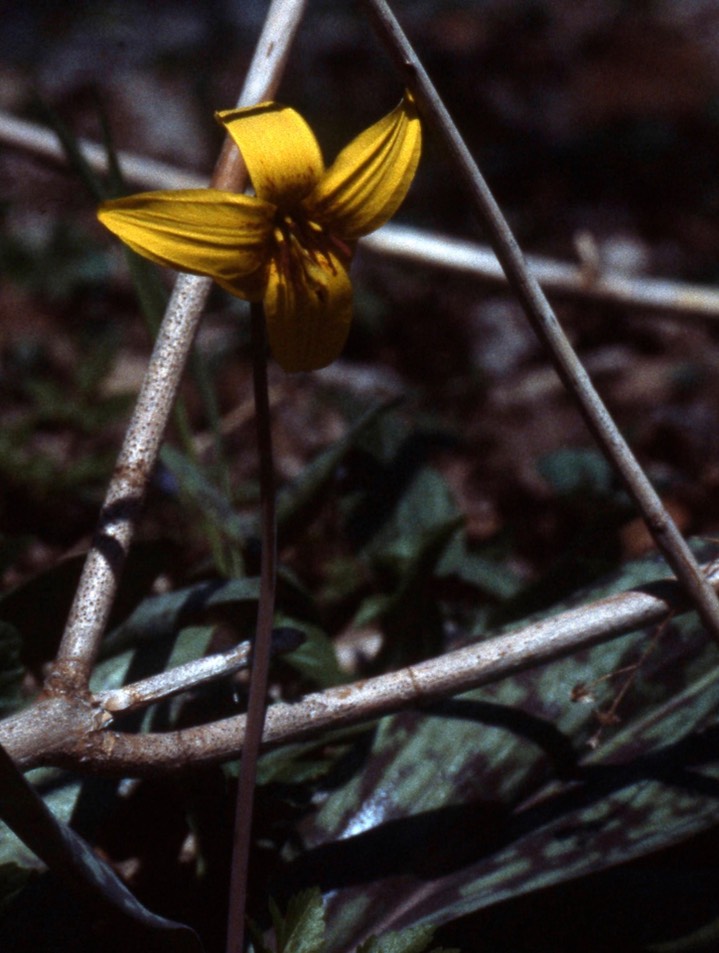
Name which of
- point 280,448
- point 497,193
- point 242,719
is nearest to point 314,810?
point 242,719

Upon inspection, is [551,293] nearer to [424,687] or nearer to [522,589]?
[522,589]

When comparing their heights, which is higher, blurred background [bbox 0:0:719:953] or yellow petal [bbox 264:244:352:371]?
blurred background [bbox 0:0:719:953]

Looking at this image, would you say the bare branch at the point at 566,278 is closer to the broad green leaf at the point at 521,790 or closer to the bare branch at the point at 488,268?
the bare branch at the point at 488,268

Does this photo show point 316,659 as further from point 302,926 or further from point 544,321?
point 544,321

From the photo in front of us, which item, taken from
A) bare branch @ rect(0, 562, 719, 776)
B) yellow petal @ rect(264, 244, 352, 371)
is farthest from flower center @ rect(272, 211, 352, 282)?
bare branch @ rect(0, 562, 719, 776)

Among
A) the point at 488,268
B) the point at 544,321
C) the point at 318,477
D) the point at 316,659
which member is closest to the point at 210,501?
the point at 318,477

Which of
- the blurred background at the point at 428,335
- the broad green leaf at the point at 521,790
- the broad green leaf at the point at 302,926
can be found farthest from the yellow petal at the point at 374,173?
the broad green leaf at the point at 302,926

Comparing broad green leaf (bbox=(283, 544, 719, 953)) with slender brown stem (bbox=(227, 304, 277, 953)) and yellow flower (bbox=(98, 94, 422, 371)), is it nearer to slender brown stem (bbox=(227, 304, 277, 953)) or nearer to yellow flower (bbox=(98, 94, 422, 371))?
slender brown stem (bbox=(227, 304, 277, 953))
